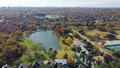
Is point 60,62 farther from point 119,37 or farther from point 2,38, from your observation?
point 119,37

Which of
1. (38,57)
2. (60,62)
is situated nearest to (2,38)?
(38,57)

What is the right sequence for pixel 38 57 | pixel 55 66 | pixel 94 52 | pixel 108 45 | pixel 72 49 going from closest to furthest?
pixel 55 66, pixel 38 57, pixel 94 52, pixel 72 49, pixel 108 45

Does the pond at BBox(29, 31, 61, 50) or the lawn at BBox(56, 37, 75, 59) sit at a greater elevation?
the lawn at BBox(56, 37, 75, 59)

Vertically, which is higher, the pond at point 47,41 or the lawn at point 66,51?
the lawn at point 66,51

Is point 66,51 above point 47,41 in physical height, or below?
above

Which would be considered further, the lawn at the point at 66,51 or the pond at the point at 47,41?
the pond at the point at 47,41

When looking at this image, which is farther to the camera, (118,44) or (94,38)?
(94,38)

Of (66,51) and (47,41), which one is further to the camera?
(47,41)

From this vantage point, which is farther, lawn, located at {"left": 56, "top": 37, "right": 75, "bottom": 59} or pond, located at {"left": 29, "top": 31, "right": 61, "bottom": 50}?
pond, located at {"left": 29, "top": 31, "right": 61, "bottom": 50}

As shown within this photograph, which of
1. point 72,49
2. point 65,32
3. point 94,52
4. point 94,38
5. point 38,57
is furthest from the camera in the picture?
point 65,32
